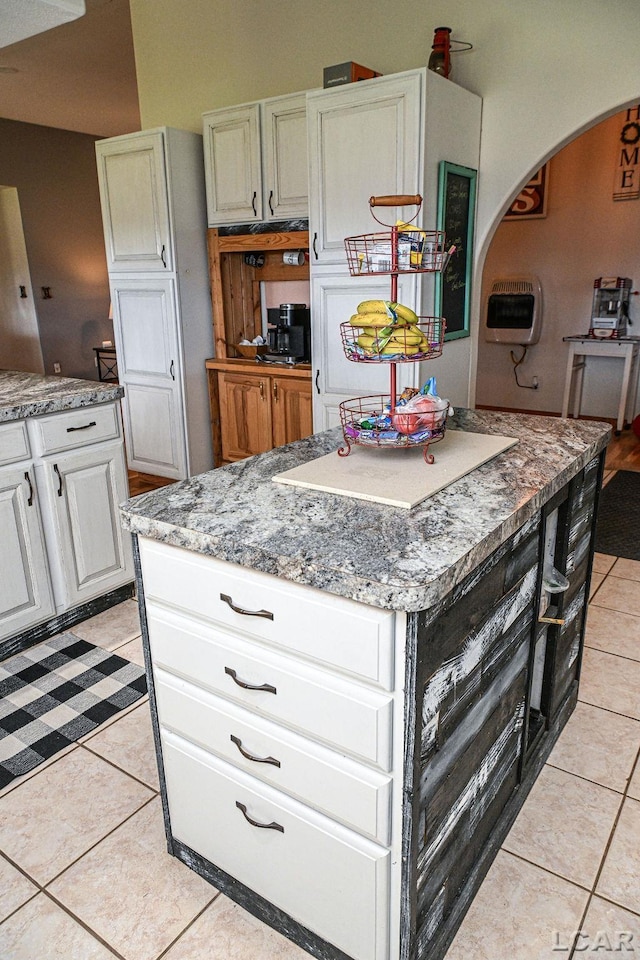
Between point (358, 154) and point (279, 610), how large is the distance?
2647 mm

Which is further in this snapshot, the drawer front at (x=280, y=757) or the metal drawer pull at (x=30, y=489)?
the metal drawer pull at (x=30, y=489)

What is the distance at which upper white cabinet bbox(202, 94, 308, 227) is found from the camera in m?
3.56

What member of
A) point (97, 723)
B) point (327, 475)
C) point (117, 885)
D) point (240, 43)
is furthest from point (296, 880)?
point (240, 43)

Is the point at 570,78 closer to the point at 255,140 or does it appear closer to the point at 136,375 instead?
the point at 255,140

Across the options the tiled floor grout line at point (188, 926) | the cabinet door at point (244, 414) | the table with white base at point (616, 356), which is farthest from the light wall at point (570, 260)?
the tiled floor grout line at point (188, 926)

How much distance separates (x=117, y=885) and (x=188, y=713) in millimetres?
530

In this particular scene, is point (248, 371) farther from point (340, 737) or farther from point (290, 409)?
point (340, 737)

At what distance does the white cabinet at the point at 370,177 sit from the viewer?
3.00 m

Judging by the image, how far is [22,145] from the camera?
7.35 meters

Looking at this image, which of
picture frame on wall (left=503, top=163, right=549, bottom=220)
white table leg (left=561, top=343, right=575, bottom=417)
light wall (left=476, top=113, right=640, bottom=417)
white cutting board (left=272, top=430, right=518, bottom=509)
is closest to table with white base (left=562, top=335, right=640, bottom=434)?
white table leg (left=561, top=343, right=575, bottom=417)

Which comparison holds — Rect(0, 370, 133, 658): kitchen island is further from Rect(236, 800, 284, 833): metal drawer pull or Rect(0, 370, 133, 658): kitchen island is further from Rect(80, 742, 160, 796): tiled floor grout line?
Rect(236, 800, 284, 833): metal drawer pull

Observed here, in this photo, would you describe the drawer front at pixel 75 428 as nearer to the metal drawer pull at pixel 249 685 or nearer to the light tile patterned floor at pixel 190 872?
the light tile patterned floor at pixel 190 872

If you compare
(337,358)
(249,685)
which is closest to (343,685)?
(249,685)

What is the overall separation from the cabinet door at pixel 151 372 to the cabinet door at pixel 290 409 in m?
0.62
